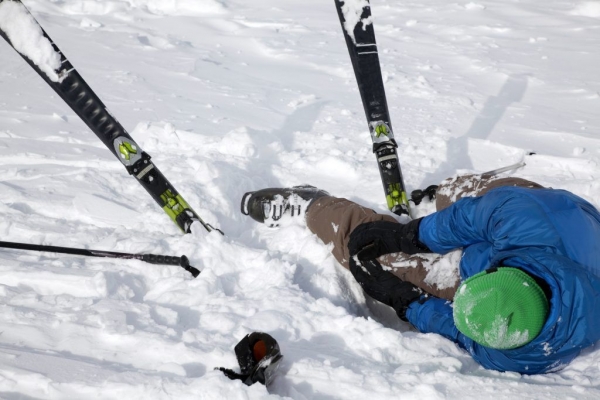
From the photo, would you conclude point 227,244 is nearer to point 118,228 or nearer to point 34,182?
point 118,228

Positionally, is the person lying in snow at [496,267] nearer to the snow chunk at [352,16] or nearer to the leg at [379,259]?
the leg at [379,259]

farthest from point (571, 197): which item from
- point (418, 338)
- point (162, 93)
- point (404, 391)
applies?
point (162, 93)

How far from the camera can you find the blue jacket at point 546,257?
2016 mm

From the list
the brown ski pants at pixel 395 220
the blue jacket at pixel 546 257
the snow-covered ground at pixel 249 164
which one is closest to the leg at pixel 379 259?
the brown ski pants at pixel 395 220

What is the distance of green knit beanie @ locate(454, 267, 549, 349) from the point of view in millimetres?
1861

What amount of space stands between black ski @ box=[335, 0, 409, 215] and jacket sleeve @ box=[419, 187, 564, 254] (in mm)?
769

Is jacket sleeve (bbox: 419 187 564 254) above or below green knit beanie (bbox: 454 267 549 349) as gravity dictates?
above

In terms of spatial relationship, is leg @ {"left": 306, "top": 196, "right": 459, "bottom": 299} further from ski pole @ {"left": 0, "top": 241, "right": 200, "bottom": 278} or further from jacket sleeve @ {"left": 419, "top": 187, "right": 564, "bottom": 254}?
ski pole @ {"left": 0, "top": 241, "right": 200, "bottom": 278}

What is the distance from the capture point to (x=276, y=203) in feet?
11.1

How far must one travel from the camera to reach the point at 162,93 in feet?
17.1

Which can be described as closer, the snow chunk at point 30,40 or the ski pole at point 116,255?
the ski pole at point 116,255

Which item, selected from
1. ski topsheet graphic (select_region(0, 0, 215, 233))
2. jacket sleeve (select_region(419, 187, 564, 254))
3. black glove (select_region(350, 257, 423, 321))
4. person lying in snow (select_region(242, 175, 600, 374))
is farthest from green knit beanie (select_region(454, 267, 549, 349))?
ski topsheet graphic (select_region(0, 0, 215, 233))

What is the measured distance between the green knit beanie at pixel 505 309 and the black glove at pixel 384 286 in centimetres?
76

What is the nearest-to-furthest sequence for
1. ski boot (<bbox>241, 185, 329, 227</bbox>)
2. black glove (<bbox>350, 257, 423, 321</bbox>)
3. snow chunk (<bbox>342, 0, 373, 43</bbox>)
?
black glove (<bbox>350, 257, 423, 321</bbox>), ski boot (<bbox>241, 185, 329, 227</bbox>), snow chunk (<bbox>342, 0, 373, 43</bbox>)
